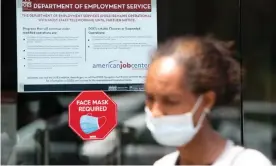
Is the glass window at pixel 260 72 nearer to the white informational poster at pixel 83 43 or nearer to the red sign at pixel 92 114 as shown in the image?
the white informational poster at pixel 83 43

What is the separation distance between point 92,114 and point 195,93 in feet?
10.5

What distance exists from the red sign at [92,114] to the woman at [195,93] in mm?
3046

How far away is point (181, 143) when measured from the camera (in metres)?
2.08

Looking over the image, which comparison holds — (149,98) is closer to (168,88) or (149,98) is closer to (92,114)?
(168,88)

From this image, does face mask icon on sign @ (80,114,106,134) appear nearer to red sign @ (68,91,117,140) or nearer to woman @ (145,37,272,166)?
red sign @ (68,91,117,140)

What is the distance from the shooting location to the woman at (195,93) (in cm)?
194

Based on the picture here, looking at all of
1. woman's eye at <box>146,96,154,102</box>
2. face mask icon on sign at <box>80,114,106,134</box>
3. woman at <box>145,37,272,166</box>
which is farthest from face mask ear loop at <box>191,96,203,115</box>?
face mask icon on sign at <box>80,114,106,134</box>

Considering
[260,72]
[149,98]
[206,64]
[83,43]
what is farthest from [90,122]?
[206,64]

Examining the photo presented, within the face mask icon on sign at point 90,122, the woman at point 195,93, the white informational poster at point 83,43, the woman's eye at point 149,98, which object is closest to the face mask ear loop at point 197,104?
the woman at point 195,93

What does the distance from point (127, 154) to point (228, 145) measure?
10.5ft

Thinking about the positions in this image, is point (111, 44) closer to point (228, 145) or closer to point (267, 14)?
point (267, 14)

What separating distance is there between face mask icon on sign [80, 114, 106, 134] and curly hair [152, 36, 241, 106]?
313 cm

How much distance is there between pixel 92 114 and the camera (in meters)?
5.10

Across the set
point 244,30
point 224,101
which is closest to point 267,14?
point 244,30
